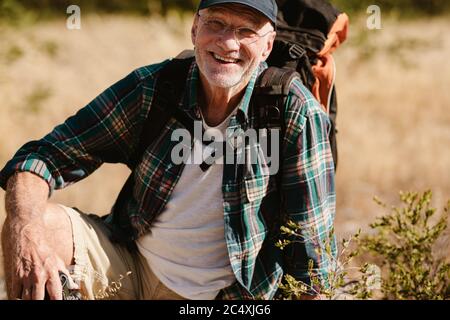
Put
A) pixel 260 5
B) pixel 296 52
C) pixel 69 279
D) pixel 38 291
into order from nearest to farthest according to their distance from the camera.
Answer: pixel 38 291 < pixel 69 279 < pixel 260 5 < pixel 296 52

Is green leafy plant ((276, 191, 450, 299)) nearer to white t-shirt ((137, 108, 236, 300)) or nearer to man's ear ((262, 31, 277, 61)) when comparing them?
white t-shirt ((137, 108, 236, 300))

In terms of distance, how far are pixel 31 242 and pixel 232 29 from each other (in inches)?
52.8

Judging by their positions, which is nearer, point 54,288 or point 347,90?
point 54,288

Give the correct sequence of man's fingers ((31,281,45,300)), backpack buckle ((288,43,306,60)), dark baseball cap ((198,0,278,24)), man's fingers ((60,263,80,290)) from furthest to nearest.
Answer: backpack buckle ((288,43,306,60)) → dark baseball cap ((198,0,278,24)) → man's fingers ((60,263,80,290)) → man's fingers ((31,281,45,300))

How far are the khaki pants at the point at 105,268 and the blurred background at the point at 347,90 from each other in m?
2.01

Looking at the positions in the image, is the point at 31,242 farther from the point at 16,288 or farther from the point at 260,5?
the point at 260,5

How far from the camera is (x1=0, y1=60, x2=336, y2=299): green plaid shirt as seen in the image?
10.6 ft

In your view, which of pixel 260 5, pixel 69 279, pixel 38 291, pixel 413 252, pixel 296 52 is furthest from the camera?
pixel 413 252

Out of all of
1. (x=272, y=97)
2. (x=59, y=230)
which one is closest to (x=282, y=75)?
(x=272, y=97)

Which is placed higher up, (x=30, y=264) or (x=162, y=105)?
(x=162, y=105)

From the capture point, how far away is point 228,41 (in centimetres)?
320

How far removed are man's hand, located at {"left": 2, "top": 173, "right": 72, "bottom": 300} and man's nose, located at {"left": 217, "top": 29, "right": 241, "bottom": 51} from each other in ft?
3.53

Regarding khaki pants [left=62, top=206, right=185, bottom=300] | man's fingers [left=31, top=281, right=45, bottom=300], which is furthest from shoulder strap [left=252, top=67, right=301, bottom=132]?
man's fingers [left=31, top=281, right=45, bottom=300]

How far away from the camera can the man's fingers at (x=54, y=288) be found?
2910 millimetres
